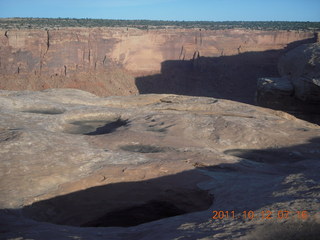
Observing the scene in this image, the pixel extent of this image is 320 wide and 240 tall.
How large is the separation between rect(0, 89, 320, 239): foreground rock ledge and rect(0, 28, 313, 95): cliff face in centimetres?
1704

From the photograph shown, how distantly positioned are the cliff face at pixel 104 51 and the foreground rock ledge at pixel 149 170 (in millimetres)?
17041

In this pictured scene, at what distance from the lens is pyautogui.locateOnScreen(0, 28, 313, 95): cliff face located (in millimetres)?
27969

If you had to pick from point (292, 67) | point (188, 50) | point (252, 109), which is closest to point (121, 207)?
point (252, 109)

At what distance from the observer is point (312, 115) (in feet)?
57.6

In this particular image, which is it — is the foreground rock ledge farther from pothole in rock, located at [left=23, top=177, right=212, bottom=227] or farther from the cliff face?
the cliff face

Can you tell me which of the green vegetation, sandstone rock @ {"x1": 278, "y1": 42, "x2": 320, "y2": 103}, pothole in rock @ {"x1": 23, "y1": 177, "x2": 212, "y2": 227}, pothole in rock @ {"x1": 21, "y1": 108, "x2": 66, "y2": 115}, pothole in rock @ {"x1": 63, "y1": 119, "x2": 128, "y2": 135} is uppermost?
the green vegetation

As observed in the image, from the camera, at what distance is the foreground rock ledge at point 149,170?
4.39 metres

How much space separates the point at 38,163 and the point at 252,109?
846 centimetres

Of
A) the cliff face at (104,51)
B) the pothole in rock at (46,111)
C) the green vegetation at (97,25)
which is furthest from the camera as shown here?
the green vegetation at (97,25)

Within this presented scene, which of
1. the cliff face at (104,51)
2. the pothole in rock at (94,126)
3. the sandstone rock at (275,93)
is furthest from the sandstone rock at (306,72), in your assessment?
the cliff face at (104,51)

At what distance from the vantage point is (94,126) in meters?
11.0

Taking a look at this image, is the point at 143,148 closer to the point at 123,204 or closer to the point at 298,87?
the point at 123,204
